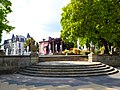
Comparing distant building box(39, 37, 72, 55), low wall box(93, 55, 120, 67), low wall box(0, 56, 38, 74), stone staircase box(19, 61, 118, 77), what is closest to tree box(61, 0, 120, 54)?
low wall box(93, 55, 120, 67)

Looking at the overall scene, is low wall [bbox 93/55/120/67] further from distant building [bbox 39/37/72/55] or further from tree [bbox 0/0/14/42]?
distant building [bbox 39/37/72/55]

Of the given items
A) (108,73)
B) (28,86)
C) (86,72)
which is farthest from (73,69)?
(28,86)

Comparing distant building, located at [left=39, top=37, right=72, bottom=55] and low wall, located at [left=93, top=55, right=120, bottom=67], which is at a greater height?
distant building, located at [left=39, top=37, right=72, bottom=55]

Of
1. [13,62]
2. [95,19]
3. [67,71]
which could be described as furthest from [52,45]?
[67,71]

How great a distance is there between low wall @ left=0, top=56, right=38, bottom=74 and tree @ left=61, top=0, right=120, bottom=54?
23.5ft

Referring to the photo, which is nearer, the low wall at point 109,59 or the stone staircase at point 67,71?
the stone staircase at point 67,71

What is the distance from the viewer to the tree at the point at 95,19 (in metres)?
27.5

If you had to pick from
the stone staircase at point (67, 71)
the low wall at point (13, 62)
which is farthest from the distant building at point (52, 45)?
the stone staircase at point (67, 71)

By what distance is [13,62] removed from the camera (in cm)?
2455

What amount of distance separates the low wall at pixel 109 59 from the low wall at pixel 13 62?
27.0ft

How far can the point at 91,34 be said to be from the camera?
93.9 feet

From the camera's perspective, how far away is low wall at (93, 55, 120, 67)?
28.7 metres

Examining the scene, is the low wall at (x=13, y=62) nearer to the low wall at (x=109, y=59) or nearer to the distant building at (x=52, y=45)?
the low wall at (x=109, y=59)

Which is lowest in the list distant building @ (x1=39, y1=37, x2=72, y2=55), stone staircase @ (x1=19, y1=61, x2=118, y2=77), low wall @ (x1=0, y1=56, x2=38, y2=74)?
stone staircase @ (x1=19, y1=61, x2=118, y2=77)
